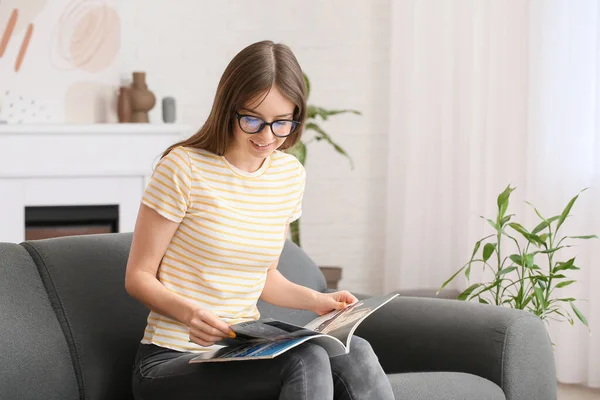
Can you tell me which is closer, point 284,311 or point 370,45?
point 284,311

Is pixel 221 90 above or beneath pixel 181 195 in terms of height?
above

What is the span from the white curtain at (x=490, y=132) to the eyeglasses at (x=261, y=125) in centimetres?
221

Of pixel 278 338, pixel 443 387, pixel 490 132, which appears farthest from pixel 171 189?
pixel 490 132

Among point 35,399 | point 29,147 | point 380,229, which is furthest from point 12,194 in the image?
point 35,399

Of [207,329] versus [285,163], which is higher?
[285,163]

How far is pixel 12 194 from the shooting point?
14.9ft

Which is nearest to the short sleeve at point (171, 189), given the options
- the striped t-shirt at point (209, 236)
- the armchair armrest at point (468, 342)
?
the striped t-shirt at point (209, 236)

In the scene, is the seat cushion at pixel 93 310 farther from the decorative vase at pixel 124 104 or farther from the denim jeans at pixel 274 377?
the decorative vase at pixel 124 104

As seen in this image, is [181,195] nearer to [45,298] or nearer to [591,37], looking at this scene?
[45,298]

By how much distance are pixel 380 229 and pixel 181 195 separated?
342 cm

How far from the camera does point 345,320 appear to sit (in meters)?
1.80

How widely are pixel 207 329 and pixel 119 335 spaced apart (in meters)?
0.50

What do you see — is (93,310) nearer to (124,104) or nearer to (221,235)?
(221,235)

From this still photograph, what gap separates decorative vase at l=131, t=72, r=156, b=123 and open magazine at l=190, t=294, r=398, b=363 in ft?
10.5
